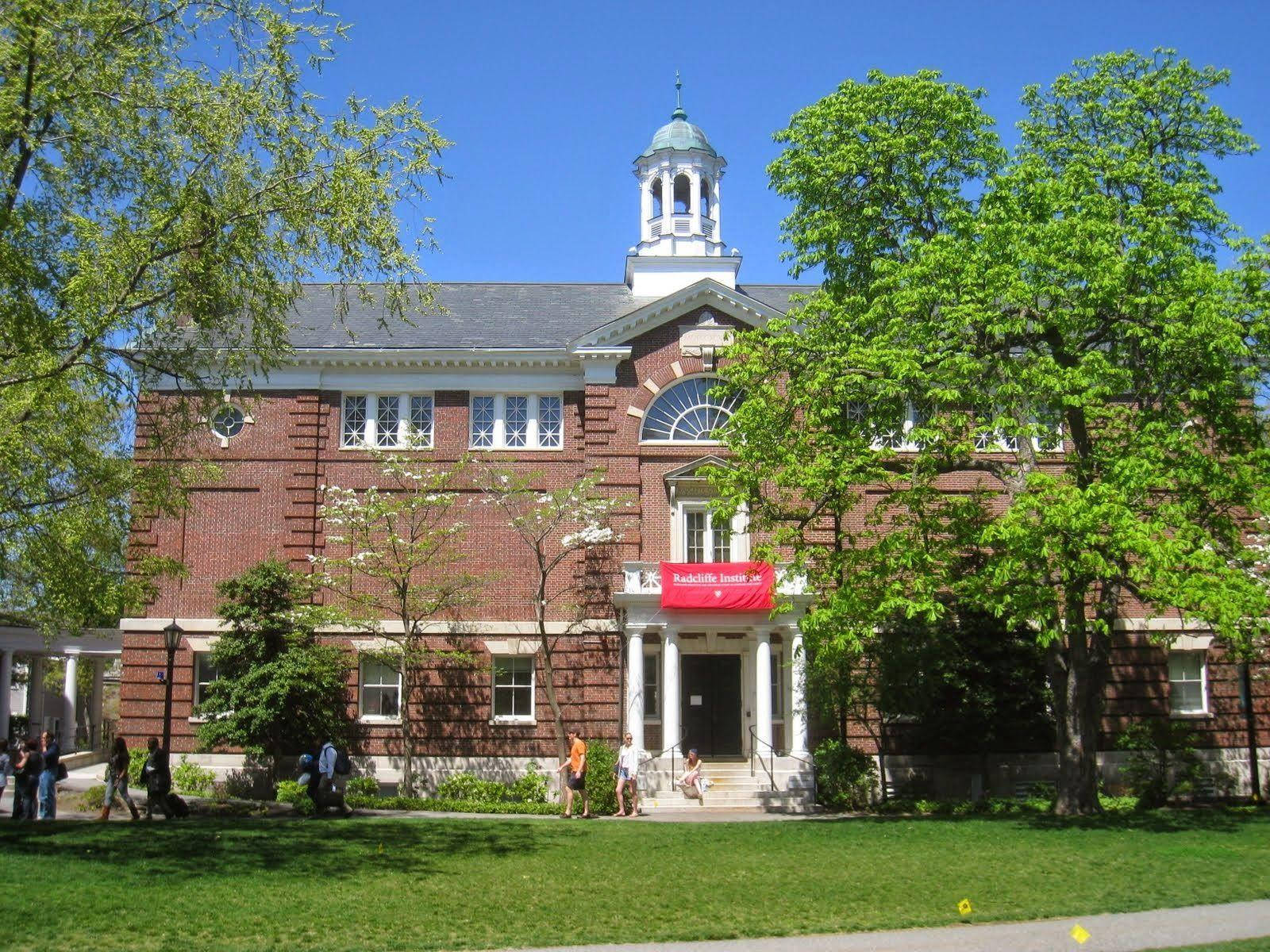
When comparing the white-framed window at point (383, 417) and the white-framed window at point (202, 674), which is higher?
the white-framed window at point (383, 417)

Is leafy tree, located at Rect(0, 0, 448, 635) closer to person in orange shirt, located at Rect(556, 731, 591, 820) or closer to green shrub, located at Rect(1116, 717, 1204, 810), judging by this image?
person in orange shirt, located at Rect(556, 731, 591, 820)

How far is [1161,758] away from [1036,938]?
1987 cm

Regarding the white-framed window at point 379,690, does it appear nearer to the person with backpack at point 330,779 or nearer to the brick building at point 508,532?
the brick building at point 508,532

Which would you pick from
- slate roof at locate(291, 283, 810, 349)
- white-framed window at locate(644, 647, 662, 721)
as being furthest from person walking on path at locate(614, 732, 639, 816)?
slate roof at locate(291, 283, 810, 349)

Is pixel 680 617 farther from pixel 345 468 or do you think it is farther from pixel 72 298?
pixel 72 298

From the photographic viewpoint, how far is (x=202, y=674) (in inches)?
1225

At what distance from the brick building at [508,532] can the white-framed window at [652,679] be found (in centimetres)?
4

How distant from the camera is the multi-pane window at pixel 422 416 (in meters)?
32.0

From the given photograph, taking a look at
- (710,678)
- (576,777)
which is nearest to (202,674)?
(576,777)

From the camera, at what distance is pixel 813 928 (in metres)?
12.5

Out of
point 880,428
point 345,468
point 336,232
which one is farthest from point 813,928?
point 345,468

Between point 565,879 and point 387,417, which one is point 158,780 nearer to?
point 565,879

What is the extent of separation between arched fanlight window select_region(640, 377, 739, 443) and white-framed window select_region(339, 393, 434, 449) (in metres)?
5.80

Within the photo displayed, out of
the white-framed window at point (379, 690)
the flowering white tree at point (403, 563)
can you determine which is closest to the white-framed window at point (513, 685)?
the flowering white tree at point (403, 563)
